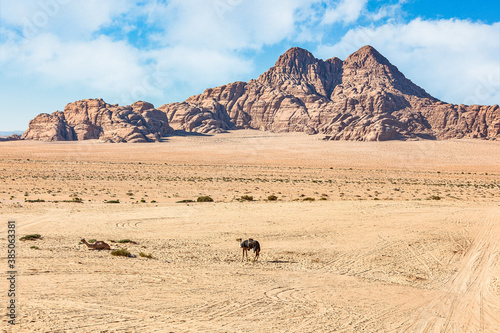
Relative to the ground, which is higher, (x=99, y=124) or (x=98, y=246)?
(x=99, y=124)

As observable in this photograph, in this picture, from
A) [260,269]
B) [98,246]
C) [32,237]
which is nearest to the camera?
[260,269]

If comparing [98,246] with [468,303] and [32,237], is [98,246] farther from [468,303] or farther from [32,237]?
[468,303]

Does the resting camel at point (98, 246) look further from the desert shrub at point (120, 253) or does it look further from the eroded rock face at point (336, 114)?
the eroded rock face at point (336, 114)

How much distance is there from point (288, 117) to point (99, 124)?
245 ft

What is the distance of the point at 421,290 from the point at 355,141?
12203 centimetres

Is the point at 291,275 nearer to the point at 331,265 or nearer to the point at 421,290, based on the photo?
the point at 331,265

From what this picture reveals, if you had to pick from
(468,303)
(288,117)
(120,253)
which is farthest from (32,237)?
(288,117)

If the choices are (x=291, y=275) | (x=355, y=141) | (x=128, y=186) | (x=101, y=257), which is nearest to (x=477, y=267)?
(x=291, y=275)

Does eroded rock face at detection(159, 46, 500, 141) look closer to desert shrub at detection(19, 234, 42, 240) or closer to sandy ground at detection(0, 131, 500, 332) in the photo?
sandy ground at detection(0, 131, 500, 332)

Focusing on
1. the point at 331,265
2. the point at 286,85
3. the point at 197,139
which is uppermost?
the point at 286,85

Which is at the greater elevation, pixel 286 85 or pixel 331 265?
pixel 286 85

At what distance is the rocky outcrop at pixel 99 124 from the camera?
444 ft

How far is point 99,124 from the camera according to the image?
5802 inches

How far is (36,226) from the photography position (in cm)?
1717
